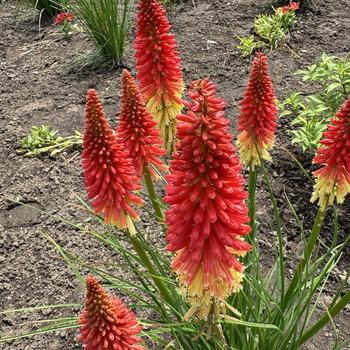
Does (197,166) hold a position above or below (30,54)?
above

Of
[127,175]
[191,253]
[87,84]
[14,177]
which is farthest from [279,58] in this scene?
[191,253]

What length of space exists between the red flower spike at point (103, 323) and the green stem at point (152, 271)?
372mm

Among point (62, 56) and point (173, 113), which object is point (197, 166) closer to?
point (173, 113)

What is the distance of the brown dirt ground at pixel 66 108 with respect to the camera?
3.82 meters

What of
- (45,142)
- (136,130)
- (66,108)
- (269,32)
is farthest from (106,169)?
(269,32)

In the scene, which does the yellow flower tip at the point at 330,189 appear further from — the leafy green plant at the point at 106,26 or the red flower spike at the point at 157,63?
the leafy green plant at the point at 106,26

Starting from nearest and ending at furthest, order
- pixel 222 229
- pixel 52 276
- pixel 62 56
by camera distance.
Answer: pixel 222 229, pixel 52 276, pixel 62 56

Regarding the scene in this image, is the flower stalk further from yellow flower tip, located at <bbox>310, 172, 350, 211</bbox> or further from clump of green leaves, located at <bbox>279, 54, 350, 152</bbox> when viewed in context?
clump of green leaves, located at <bbox>279, 54, 350, 152</bbox>

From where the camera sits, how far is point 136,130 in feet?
7.82

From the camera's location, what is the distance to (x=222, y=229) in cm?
177

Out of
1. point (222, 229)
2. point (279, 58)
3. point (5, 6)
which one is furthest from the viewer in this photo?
point (5, 6)

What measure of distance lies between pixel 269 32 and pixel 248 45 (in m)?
0.39

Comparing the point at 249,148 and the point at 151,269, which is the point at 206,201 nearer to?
the point at 151,269

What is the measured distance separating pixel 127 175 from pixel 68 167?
2763 mm
